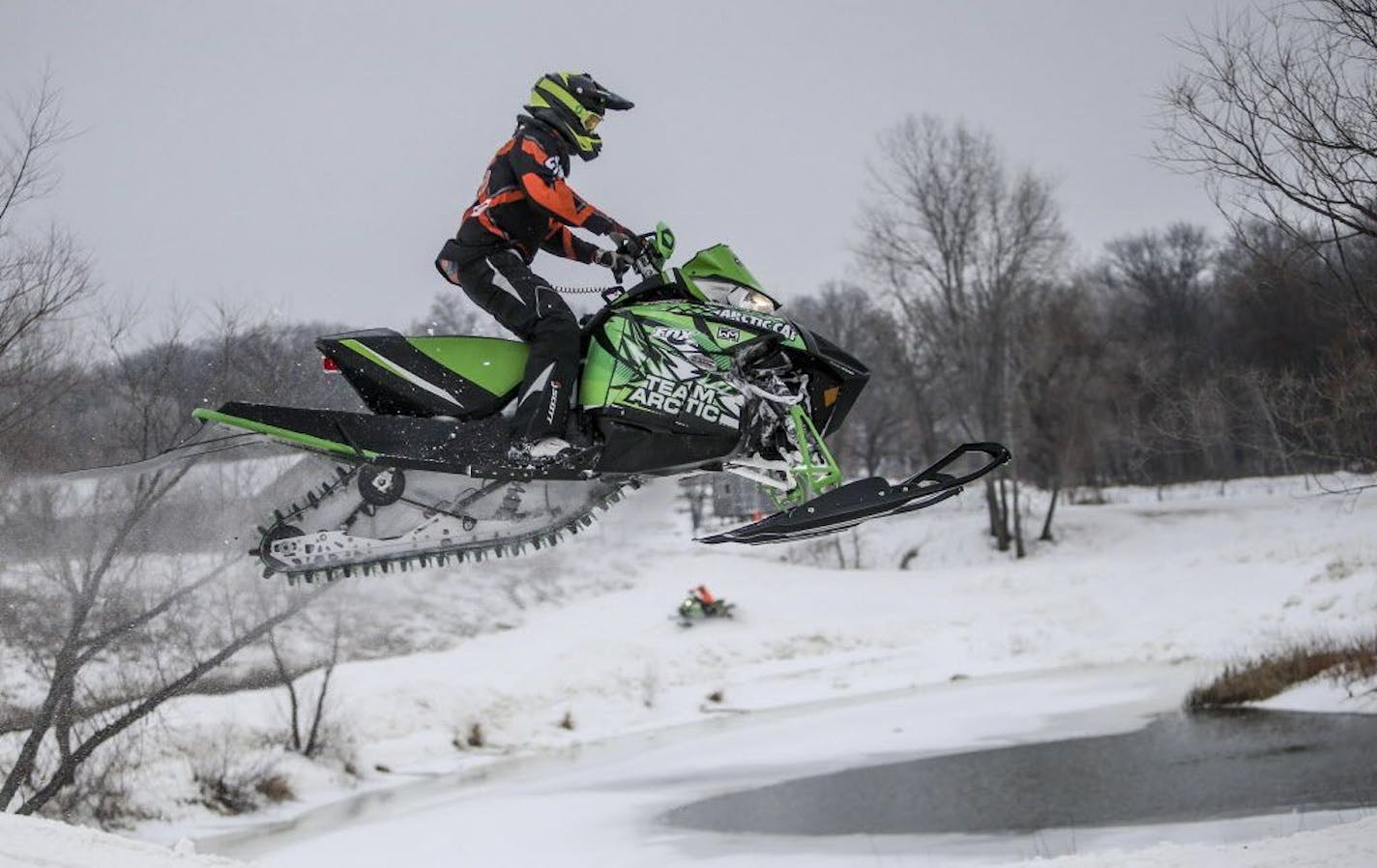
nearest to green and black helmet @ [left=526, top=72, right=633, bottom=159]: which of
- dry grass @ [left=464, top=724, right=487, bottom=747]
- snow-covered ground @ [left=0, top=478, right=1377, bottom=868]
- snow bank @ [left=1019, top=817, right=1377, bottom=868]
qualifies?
snow-covered ground @ [left=0, top=478, right=1377, bottom=868]

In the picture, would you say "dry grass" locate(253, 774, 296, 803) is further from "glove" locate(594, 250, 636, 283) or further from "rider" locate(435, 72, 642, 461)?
"glove" locate(594, 250, 636, 283)

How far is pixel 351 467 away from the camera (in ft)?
25.7

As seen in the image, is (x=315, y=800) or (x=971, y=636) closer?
(x=315, y=800)

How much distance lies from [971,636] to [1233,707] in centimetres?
822

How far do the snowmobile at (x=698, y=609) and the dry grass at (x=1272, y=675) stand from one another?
11207 millimetres

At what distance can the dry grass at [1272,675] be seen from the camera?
67.2 feet

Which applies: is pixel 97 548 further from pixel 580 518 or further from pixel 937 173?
pixel 937 173

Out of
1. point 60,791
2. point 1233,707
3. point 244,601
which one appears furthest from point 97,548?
point 1233,707

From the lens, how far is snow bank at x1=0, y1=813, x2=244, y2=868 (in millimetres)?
6732

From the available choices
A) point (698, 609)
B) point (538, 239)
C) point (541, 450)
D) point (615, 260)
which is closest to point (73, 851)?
point (541, 450)

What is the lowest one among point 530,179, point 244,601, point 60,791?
point 60,791

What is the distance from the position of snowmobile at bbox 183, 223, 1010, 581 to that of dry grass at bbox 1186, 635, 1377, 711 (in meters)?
15.8

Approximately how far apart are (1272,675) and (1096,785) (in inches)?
219

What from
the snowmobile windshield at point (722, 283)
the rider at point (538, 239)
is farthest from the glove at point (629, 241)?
the snowmobile windshield at point (722, 283)
